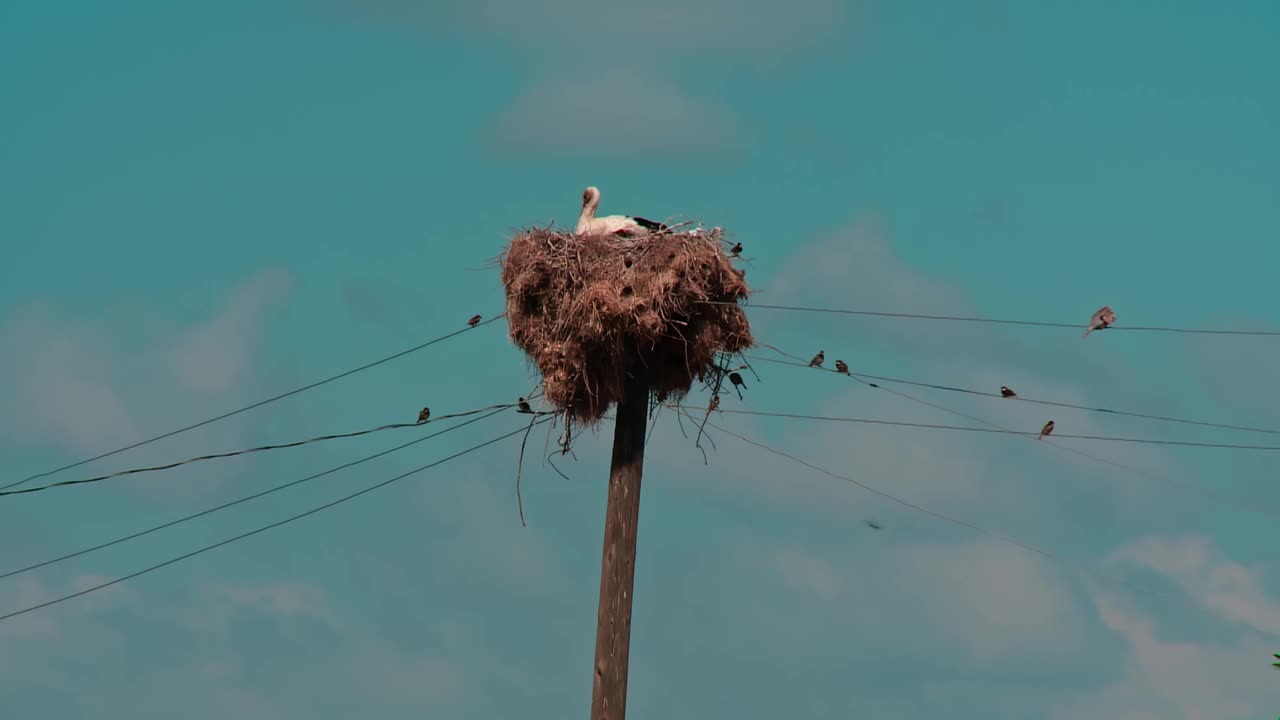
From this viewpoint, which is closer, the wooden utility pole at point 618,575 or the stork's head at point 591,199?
the wooden utility pole at point 618,575

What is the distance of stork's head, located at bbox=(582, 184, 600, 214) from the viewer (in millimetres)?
16125

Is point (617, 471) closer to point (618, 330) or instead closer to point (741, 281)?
point (618, 330)

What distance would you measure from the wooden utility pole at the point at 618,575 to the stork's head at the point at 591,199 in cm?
344

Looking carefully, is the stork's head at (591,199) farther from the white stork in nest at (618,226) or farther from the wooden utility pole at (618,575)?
the wooden utility pole at (618,575)

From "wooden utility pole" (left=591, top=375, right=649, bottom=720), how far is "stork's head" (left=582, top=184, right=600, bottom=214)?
3436 millimetres

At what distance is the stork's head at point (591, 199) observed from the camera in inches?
635

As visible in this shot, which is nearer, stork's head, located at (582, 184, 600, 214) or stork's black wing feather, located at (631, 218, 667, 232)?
stork's black wing feather, located at (631, 218, 667, 232)

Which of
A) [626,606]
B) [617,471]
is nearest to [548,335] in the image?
[617,471]

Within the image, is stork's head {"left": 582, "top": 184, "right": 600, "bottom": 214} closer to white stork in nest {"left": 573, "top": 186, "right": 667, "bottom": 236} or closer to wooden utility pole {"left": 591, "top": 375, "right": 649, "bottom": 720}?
white stork in nest {"left": 573, "top": 186, "right": 667, "bottom": 236}

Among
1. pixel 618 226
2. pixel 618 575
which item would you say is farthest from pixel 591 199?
pixel 618 575

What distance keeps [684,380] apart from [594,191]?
123 inches

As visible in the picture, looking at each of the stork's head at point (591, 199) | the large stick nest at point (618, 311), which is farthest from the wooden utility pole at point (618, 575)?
the stork's head at point (591, 199)

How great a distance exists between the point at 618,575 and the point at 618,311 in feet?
6.94

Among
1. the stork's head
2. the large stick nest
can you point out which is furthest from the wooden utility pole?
the stork's head
